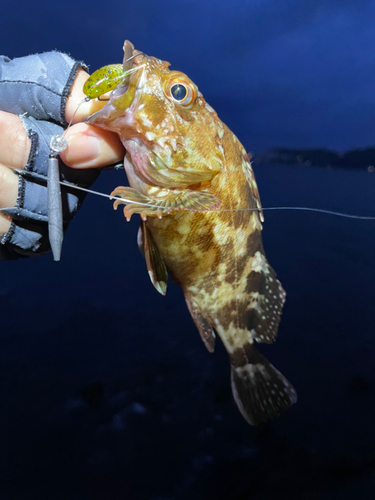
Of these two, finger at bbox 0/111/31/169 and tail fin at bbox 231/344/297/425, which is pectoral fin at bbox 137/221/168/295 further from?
tail fin at bbox 231/344/297/425

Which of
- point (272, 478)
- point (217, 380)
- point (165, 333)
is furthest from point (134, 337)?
point (272, 478)

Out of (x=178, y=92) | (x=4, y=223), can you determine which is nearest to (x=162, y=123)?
(x=178, y=92)

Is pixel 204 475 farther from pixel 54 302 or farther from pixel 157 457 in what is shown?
pixel 54 302

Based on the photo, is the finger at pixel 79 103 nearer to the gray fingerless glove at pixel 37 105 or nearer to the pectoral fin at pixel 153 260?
the gray fingerless glove at pixel 37 105

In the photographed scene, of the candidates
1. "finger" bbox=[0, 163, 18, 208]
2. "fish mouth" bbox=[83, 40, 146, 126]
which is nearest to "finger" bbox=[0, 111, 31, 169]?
"finger" bbox=[0, 163, 18, 208]

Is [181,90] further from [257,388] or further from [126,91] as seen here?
[257,388]

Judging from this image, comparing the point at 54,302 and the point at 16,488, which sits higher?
the point at 54,302

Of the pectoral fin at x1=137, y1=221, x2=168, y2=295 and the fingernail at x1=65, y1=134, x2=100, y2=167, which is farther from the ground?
the fingernail at x1=65, y1=134, x2=100, y2=167

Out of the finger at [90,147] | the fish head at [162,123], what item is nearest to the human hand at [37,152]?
the finger at [90,147]
